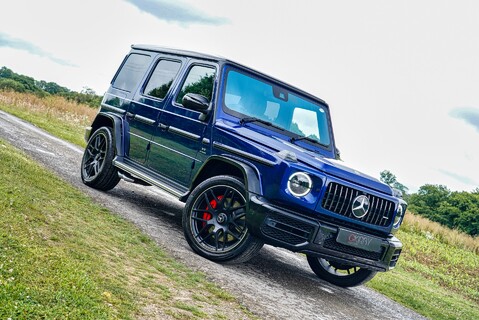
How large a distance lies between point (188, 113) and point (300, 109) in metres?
1.44

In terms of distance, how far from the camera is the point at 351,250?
554 cm

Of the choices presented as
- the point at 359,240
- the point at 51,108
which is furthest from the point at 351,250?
the point at 51,108

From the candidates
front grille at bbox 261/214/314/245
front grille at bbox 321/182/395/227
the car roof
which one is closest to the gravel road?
front grille at bbox 261/214/314/245

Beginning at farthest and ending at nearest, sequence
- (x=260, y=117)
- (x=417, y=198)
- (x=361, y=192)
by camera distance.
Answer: (x=417, y=198)
(x=260, y=117)
(x=361, y=192)

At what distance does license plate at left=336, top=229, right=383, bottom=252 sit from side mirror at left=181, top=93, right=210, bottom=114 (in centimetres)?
210

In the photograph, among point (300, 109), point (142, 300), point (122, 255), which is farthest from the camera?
point (300, 109)

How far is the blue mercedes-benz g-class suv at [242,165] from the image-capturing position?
527 centimetres

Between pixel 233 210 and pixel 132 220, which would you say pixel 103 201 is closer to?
pixel 132 220

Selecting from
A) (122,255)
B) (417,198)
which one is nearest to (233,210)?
(122,255)

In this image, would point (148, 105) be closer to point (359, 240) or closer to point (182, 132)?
point (182, 132)

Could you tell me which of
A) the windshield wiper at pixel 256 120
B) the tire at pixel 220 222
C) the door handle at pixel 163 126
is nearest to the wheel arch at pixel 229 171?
the tire at pixel 220 222

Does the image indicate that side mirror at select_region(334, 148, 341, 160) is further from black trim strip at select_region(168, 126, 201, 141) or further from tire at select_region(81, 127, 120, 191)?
tire at select_region(81, 127, 120, 191)

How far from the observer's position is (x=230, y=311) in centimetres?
423

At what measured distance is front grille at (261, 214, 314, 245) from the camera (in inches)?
204
